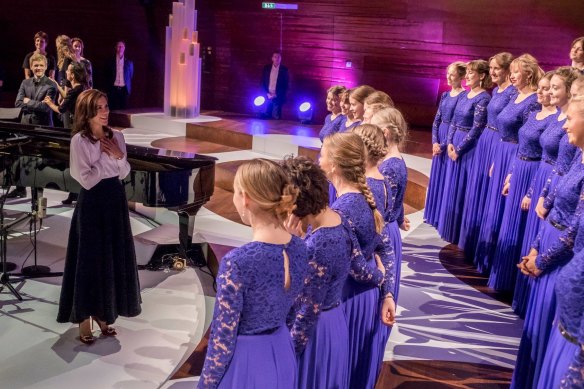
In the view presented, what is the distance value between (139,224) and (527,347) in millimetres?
4705

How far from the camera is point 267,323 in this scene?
90.2 inches

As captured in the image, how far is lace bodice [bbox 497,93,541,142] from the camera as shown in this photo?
5.11m

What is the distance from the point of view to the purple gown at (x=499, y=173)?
5242 millimetres

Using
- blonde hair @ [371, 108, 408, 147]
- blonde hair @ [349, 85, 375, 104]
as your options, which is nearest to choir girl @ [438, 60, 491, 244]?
blonde hair @ [349, 85, 375, 104]

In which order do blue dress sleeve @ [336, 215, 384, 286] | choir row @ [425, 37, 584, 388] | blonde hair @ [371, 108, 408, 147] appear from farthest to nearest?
blonde hair @ [371, 108, 408, 147], choir row @ [425, 37, 584, 388], blue dress sleeve @ [336, 215, 384, 286]

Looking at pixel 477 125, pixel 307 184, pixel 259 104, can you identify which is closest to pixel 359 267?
pixel 307 184

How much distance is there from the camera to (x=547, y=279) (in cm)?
345

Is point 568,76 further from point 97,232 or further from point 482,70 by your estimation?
point 97,232

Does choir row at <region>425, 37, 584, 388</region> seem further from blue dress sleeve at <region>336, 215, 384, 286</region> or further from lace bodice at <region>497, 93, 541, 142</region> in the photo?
blue dress sleeve at <region>336, 215, 384, 286</region>

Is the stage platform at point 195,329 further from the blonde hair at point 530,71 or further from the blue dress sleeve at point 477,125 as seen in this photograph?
the blonde hair at point 530,71

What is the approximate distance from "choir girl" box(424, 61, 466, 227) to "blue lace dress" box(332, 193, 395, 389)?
10.6ft

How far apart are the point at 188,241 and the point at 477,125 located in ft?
8.66

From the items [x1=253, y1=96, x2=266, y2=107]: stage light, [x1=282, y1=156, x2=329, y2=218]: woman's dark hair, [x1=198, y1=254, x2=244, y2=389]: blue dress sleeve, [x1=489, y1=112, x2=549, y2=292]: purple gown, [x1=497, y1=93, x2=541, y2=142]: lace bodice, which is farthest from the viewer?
[x1=253, y1=96, x2=266, y2=107]: stage light

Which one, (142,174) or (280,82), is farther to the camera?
(280,82)
